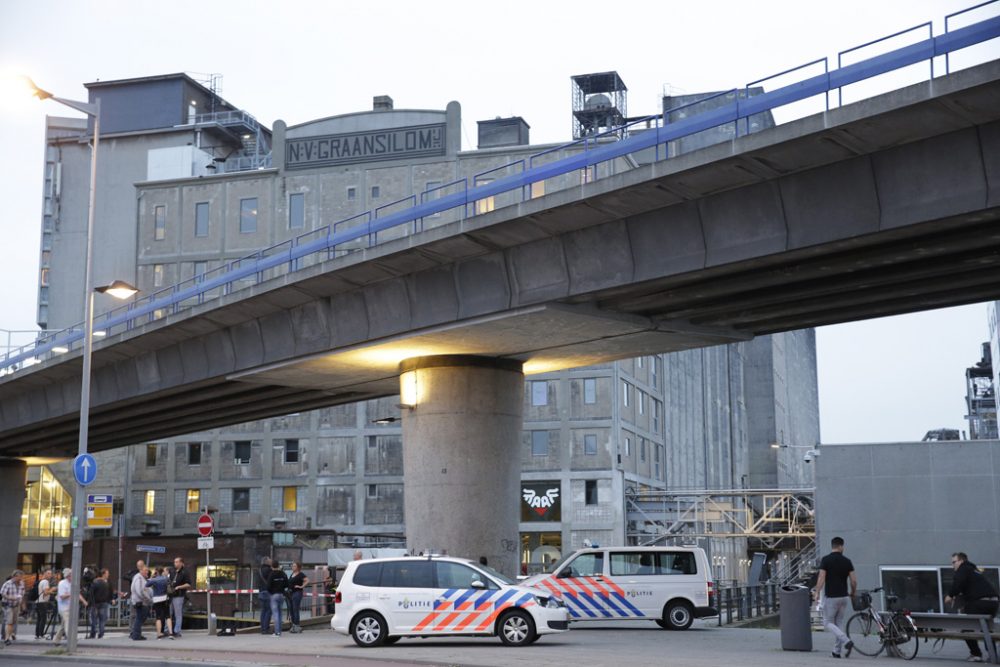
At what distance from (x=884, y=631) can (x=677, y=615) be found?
7.77 m

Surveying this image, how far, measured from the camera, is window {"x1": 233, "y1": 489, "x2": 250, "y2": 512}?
7519 centimetres

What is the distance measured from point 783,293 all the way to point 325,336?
1242cm

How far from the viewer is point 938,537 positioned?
33594mm

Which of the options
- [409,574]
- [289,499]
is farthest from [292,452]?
[409,574]

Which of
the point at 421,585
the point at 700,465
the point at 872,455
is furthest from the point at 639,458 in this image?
the point at 421,585

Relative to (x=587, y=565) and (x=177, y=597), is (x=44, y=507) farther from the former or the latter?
(x=587, y=565)

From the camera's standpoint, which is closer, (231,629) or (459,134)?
(231,629)

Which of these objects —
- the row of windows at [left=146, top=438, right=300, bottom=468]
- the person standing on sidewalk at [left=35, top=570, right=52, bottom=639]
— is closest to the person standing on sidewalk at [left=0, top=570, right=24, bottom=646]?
the person standing on sidewalk at [left=35, top=570, right=52, bottom=639]

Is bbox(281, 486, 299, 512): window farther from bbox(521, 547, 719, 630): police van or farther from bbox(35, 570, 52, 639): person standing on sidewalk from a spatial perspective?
bbox(521, 547, 719, 630): police van

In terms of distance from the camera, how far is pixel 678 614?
90.5ft

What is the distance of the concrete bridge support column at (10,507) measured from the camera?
206ft

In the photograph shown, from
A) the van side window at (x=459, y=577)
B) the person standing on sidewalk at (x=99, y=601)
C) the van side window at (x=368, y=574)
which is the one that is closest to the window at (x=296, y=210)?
the person standing on sidewalk at (x=99, y=601)

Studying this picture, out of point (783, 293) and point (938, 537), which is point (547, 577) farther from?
point (938, 537)

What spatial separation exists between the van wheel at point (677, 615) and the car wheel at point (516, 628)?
612 centimetres
